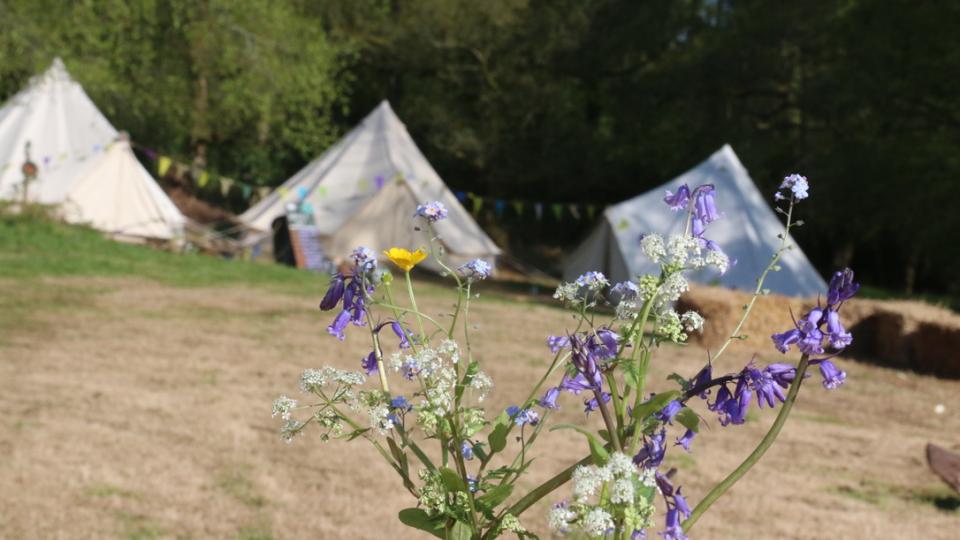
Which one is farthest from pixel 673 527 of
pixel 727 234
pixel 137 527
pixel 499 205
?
pixel 499 205

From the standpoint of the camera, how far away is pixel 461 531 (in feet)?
5.08

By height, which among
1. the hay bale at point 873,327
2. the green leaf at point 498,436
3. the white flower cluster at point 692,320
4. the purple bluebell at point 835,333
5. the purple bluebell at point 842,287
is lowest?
the hay bale at point 873,327

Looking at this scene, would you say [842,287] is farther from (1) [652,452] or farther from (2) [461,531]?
(2) [461,531]

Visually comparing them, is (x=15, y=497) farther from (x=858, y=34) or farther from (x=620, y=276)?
(x=858, y=34)

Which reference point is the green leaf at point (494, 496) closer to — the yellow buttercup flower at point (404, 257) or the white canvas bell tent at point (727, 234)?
the yellow buttercup flower at point (404, 257)

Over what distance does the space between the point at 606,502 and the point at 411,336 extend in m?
0.40

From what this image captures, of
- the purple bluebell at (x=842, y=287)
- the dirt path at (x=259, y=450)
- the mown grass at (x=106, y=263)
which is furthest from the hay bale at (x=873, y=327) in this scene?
the purple bluebell at (x=842, y=287)

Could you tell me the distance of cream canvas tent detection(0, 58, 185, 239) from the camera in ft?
60.8

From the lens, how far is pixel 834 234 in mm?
25906

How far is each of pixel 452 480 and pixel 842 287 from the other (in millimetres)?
553

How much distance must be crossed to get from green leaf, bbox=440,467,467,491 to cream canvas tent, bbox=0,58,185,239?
58.6 ft

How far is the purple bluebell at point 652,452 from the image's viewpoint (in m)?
1.50

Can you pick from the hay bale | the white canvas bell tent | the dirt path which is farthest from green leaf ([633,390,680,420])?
the white canvas bell tent

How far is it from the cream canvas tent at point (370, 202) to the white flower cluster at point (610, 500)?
1697 centimetres
